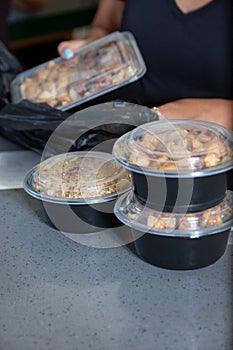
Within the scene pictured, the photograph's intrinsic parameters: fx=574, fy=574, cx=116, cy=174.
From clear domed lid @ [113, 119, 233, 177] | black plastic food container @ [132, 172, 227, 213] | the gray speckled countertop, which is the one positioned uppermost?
clear domed lid @ [113, 119, 233, 177]

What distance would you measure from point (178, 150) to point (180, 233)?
0.32 feet

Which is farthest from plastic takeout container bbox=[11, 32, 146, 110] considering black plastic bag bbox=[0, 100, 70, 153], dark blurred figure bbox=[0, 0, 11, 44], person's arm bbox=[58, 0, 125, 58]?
dark blurred figure bbox=[0, 0, 11, 44]

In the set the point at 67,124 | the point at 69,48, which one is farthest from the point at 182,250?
the point at 69,48

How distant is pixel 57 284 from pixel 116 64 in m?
0.61

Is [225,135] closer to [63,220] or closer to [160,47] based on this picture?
[63,220]

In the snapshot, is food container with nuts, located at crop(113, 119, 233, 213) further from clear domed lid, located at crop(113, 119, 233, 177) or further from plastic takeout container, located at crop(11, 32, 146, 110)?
plastic takeout container, located at crop(11, 32, 146, 110)

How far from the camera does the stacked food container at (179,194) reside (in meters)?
0.66

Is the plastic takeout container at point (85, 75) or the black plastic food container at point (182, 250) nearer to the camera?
the black plastic food container at point (182, 250)

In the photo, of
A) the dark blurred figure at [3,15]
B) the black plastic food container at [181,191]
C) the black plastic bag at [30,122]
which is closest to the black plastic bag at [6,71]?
the black plastic bag at [30,122]

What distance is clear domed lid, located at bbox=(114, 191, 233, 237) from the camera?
0.67 metres

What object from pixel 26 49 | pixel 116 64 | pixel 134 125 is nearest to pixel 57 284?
pixel 134 125

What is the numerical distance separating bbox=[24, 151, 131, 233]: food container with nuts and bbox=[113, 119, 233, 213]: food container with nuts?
0.08 metres

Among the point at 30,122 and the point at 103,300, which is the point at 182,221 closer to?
the point at 103,300

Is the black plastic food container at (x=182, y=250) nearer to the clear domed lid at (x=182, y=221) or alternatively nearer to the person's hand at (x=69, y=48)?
the clear domed lid at (x=182, y=221)
